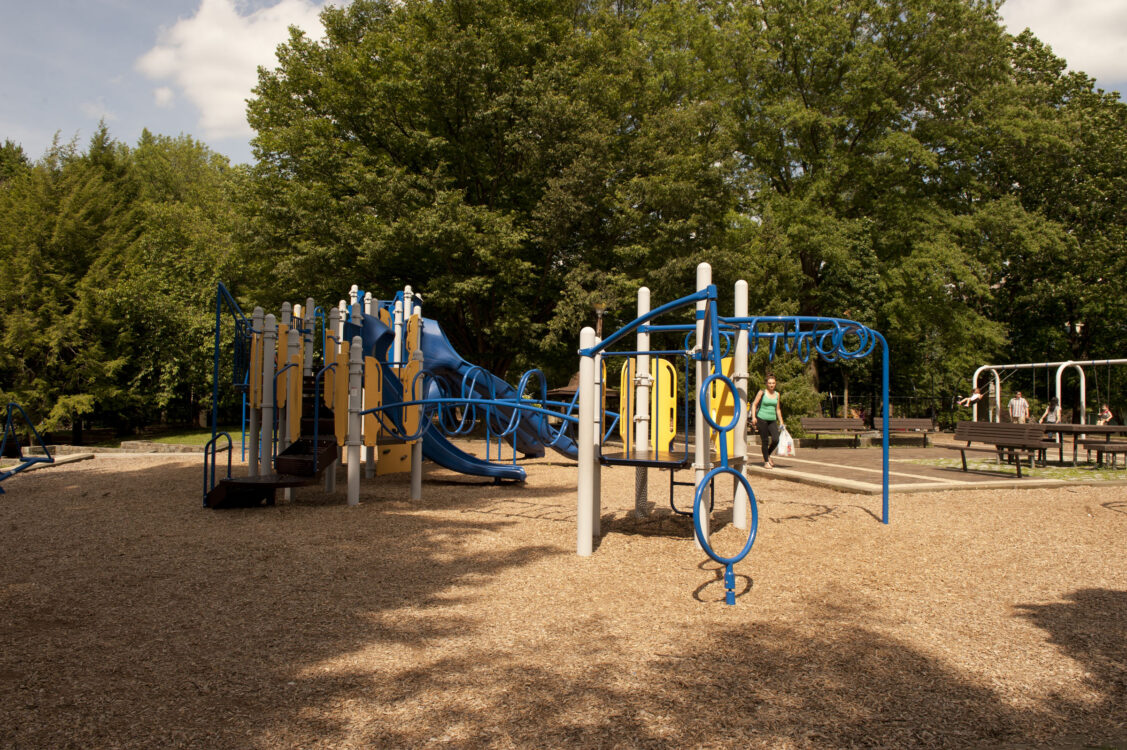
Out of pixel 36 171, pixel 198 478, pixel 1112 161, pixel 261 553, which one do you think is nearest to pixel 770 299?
pixel 1112 161

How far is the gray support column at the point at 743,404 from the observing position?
6246 millimetres

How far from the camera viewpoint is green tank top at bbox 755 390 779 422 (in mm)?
12168

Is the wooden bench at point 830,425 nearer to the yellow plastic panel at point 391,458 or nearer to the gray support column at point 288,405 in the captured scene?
the yellow plastic panel at point 391,458

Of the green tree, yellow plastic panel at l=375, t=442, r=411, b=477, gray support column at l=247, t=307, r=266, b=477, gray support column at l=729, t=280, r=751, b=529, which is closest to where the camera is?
gray support column at l=729, t=280, r=751, b=529

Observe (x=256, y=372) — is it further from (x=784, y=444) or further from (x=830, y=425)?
(x=830, y=425)

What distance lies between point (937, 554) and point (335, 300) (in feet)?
64.6

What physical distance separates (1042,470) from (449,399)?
10518mm

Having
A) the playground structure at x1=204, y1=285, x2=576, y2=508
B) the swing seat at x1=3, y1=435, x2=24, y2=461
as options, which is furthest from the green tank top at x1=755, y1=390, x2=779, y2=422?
the swing seat at x1=3, y1=435, x2=24, y2=461

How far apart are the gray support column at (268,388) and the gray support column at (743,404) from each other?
5.29 m

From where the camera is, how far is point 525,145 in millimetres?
20562

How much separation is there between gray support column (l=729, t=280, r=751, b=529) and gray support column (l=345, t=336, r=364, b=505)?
4194 mm

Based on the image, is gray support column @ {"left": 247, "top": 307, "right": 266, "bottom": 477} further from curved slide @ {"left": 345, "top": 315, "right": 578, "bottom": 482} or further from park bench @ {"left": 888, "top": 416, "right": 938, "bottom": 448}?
park bench @ {"left": 888, "top": 416, "right": 938, "bottom": 448}

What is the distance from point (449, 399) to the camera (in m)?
8.10

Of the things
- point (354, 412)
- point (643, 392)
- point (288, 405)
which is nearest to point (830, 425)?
point (643, 392)
